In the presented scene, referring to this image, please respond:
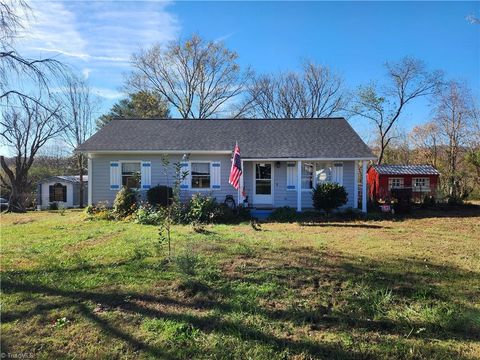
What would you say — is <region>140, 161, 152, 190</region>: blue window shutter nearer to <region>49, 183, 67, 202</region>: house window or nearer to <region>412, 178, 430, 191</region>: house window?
<region>412, 178, 430, 191</region>: house window

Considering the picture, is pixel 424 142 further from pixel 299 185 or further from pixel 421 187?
pixel 299 185

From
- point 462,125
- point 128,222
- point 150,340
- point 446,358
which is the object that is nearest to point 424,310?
point 446,358

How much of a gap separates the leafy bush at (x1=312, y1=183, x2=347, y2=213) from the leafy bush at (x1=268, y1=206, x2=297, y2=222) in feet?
3.49

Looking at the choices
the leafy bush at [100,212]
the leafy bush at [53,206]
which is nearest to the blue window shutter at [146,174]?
the leafy bush at [100,212]

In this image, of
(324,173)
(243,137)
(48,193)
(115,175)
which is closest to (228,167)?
(243,137)

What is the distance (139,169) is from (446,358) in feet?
51.6

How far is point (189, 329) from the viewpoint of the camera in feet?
14.0

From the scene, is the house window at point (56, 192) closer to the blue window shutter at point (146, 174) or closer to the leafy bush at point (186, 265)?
the blue window shutter at point (146, 174)

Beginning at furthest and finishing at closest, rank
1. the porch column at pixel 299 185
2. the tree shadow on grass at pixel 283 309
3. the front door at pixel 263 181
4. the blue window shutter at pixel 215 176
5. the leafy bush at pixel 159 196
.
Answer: the front door at pixel 263 181 → the blue window shutter at pixel 215 176 → the porch column at pixel 299 185 → the leafy bush at pixel 159 196 → the tree shadow on grass at pixel 283 309

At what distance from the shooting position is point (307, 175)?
17875 mm

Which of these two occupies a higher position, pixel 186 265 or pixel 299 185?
pixel 299 185

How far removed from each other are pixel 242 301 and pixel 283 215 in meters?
10.6

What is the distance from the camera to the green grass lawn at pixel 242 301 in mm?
3922

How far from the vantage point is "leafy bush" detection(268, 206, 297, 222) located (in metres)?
15.1
